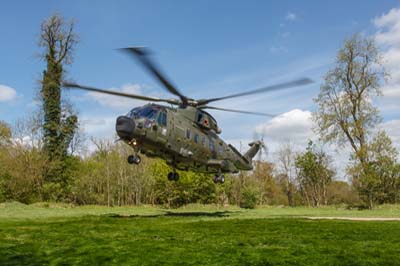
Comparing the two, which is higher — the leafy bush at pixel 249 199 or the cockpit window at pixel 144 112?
the cockpit window at pixel 144 112

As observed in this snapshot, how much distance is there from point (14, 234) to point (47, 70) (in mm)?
31037

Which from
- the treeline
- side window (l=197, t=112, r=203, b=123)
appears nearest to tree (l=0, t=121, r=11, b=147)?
the treeline

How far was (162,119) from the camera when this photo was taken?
15617 millimetres

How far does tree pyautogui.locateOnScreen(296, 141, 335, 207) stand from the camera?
1754 inches

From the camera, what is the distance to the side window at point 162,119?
50.7 feet

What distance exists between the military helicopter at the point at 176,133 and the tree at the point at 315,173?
26.1 m

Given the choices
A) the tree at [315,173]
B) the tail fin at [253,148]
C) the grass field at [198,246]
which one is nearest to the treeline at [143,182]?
the tree at [315,173]

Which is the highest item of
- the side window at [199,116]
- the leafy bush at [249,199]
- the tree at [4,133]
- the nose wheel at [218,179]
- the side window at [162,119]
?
the tree at [4,133]

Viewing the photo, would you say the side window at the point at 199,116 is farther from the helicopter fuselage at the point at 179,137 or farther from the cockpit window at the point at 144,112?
the cockpit window at the point at 144,112

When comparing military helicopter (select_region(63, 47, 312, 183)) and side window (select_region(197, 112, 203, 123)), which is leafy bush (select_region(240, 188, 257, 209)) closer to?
military helicopter (select_region(63, 47, 312, 183))

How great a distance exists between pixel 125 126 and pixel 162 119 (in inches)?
68.8

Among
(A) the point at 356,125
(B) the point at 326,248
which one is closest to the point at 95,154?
(A) the point at 356,125

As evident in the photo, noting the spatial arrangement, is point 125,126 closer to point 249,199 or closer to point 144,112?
point 144,112

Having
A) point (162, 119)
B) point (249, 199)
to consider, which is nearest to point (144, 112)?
point (162, 119)
